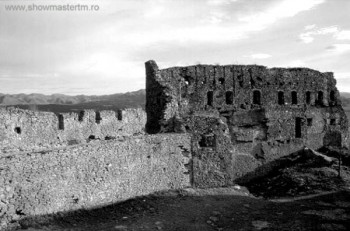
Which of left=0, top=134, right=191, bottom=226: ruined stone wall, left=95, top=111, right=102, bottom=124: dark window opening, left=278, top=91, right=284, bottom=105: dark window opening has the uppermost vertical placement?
left=278, top=91, right=284, bottom=105: dark window opening

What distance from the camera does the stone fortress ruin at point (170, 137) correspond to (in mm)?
9422

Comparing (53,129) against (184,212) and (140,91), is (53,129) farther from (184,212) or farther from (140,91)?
(140,91)

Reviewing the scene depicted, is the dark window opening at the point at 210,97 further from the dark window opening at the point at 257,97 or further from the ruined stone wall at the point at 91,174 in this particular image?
the ruined stone wall at the point at 91,174

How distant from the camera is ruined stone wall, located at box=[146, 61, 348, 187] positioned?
19.7 m

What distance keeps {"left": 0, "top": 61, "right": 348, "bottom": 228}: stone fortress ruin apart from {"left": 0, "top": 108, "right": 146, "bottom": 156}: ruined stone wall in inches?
1.8

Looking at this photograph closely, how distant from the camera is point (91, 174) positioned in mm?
10570

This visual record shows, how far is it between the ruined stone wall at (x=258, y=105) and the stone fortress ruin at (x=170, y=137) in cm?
6

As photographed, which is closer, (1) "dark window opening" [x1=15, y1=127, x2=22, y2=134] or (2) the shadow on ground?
(2) the shadow on ground

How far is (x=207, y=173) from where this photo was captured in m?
14.3

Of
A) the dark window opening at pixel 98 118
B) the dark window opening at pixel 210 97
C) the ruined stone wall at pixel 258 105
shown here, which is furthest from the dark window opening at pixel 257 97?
the dark window opening at pixel 98 118

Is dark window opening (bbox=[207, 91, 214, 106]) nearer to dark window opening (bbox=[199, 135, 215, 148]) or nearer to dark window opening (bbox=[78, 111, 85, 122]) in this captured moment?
dark window opening (bbox=[199, 135, 215, 148])

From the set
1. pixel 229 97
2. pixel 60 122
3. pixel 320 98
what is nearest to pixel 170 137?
pixel 60 122

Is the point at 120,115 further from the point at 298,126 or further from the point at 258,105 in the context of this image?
the point at 298,126

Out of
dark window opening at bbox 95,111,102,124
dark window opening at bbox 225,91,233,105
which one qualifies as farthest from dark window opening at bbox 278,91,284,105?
dark window opening at bbox 95,111,102,124
